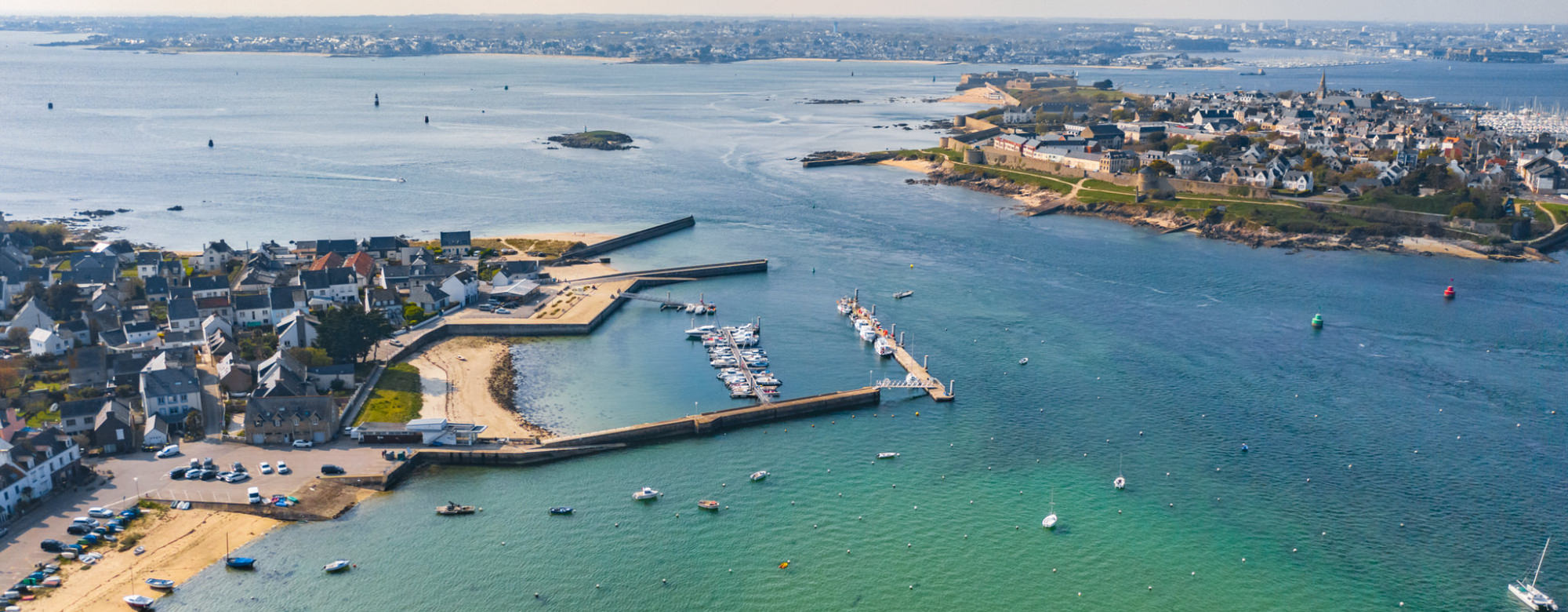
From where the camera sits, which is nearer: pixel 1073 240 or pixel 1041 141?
pixel 1073 240

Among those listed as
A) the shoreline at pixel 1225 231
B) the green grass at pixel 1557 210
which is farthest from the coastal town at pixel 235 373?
the green grass at pixel 1557 210

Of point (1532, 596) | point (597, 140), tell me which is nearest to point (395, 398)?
point (1532, 596)

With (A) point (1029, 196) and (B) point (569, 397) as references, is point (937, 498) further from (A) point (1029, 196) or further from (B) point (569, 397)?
(A) point (1029, 196)

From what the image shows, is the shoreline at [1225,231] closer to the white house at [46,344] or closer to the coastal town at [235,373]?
the coastal town at [235,373]

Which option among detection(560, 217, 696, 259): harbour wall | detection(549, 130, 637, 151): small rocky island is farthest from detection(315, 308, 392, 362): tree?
detection(549, 130, 637, 151): small rocky island

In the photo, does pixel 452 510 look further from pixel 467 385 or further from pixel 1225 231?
pixel 1225 231

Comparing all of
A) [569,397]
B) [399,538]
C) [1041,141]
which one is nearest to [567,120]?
[1041,141]
